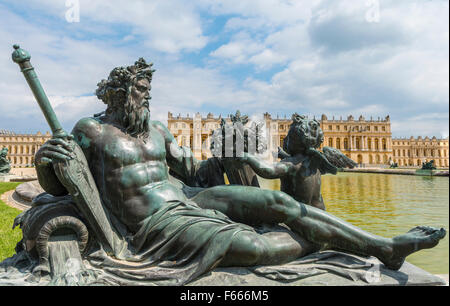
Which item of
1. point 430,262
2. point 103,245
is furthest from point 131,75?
point 430,262

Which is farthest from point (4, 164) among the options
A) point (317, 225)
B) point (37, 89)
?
point (317, 225)

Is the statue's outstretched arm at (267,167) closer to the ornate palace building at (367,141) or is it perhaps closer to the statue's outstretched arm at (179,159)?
the statue's outstretched arm at (179,159)

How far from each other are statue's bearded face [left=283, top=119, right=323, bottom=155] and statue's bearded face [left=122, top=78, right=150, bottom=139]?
1.26 m

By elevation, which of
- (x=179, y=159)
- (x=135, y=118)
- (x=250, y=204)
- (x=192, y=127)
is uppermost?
(x=192, y=127)

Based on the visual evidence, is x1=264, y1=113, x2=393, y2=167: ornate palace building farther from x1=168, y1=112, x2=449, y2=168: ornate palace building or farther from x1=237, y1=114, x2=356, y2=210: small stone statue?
x1=237, y1=114, x2=356, y2=210: small stone statue

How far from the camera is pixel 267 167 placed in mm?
2697

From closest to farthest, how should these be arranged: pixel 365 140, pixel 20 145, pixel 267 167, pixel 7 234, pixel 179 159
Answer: pixel 267 167 → pixel 179 159 → pixel 7 234 → pixel 20 145 → pixel 365 140

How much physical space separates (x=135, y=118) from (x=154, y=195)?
64 centimetres

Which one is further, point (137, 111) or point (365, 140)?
point (365, 140)

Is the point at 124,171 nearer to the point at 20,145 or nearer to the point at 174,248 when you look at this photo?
the point at 174,248

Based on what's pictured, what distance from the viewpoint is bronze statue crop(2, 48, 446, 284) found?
7.48ft

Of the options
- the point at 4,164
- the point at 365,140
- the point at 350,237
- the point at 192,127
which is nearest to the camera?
the point at 350,237

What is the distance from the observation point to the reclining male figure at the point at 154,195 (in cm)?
231

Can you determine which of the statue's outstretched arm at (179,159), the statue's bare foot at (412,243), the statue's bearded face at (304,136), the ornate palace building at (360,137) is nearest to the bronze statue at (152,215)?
the statue's bare foot at (412,243)
